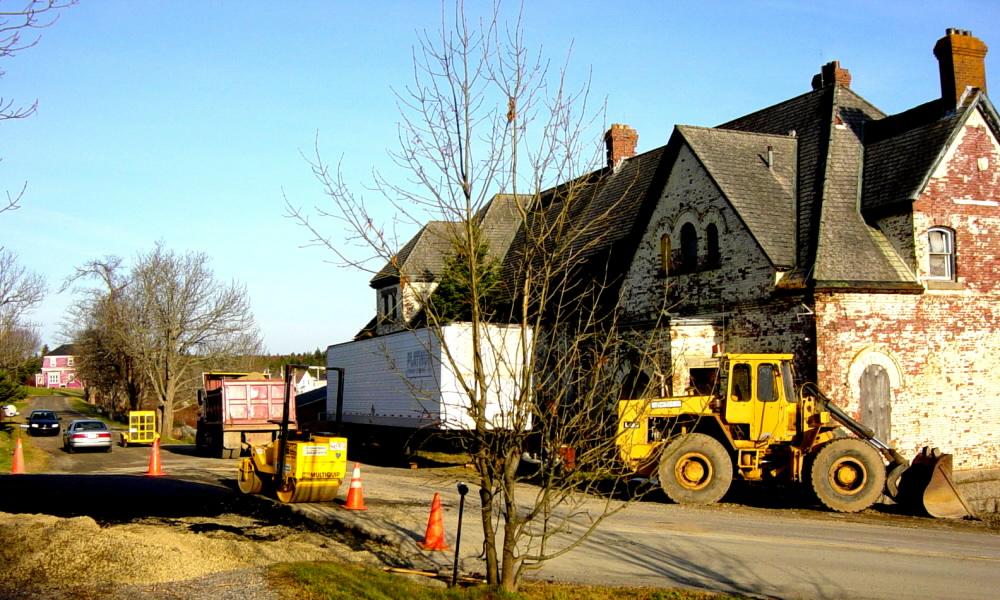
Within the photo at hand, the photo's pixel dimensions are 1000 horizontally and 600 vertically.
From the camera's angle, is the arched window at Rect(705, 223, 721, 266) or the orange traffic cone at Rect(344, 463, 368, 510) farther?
the arched window at Rect(705, 223, 721, 266)

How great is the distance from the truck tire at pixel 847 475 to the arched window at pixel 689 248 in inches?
298

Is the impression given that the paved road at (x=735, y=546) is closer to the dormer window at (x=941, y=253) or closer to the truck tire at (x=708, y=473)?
the truck tire at (x=708, y=473)

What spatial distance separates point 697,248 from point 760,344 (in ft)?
10.7

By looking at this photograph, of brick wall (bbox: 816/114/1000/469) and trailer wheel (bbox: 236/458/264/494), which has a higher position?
brick wall (bbox: 816/114/1000/469)

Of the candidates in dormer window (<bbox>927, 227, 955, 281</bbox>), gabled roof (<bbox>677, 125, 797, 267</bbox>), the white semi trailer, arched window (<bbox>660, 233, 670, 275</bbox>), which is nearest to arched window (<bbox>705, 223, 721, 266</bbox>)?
gabled roof (<bbox>677, 125, 797, 267</bbox>)

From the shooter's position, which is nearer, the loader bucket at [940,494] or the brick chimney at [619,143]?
the loader bucket at [940,494]

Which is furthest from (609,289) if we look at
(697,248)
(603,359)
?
(603,359)

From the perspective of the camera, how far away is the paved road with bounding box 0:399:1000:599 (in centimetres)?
1071

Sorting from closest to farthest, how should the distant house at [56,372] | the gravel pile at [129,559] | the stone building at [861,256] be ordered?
the gravel pile at [129,559], the stone building at [861,256], the distant house at [56,372]

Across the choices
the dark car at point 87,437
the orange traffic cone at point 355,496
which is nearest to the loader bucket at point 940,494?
the orange traffic cone at point 355,496

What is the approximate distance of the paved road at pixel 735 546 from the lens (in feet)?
35.1

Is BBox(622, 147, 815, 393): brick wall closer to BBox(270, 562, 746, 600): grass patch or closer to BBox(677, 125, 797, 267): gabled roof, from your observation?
BBox(677, 125, 797, 267): gabled roof

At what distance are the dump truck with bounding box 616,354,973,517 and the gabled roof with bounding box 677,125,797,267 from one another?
4.25m

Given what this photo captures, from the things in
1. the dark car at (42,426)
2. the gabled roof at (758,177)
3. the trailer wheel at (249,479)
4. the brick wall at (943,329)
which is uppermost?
the gabled roof at (758,177)
